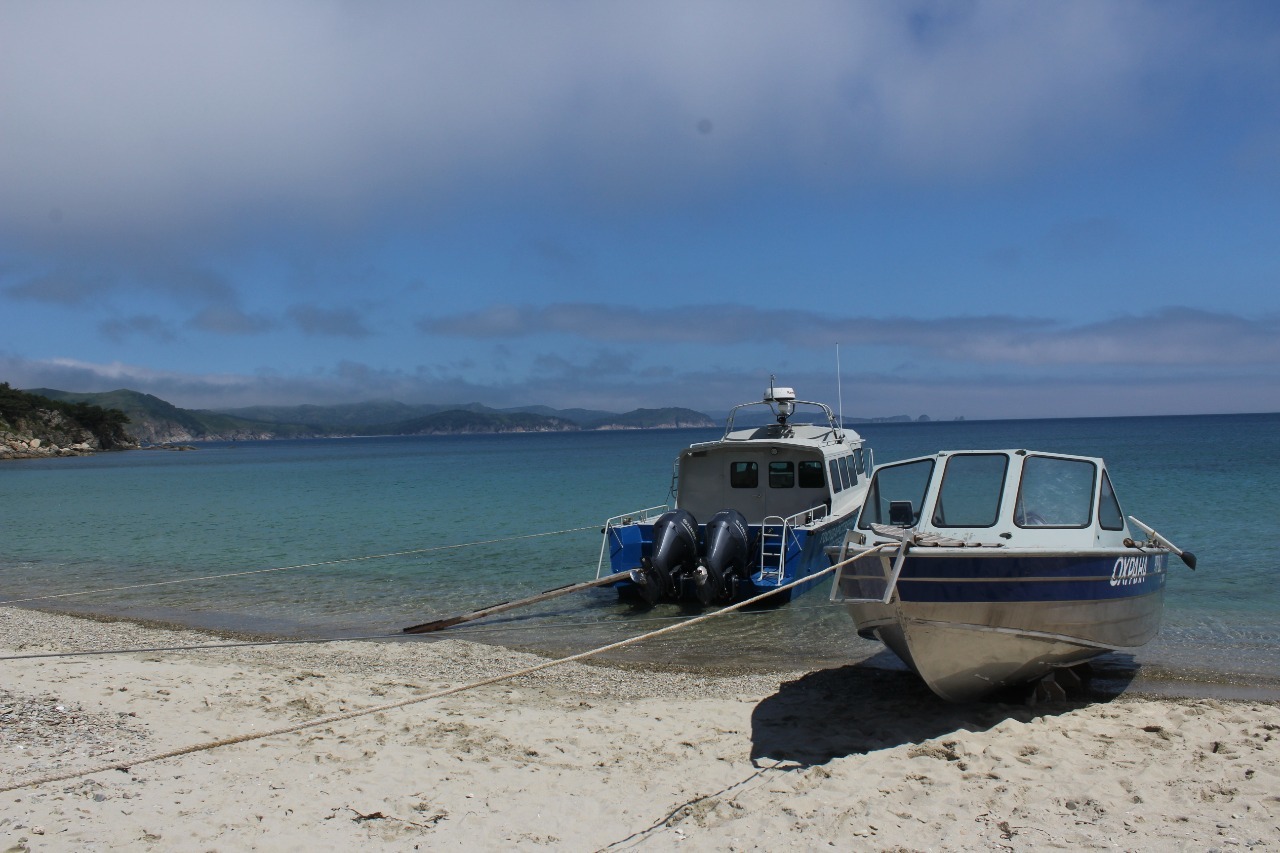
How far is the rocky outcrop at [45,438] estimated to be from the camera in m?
105

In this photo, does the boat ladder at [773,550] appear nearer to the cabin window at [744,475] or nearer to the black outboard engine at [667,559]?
the black outboard engine at [667,559]

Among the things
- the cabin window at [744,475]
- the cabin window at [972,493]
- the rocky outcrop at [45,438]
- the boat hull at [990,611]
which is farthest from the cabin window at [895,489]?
the rocky outcrop at [45,438]

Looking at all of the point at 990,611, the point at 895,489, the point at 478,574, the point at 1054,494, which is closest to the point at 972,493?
the point at 895,489

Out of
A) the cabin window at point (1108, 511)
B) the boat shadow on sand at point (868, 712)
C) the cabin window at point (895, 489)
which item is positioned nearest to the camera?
the boat shadow on sand at point (868, 712)

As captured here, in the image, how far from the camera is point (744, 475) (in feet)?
60.1

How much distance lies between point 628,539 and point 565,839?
10.1 metres

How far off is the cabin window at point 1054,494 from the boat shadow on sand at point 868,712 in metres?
1.87

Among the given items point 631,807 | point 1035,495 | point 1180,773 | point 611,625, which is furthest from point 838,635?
point 631,807

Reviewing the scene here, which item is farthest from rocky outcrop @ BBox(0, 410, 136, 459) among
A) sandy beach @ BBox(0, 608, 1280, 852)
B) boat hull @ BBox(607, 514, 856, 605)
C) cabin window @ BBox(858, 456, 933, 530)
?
cabin window @ BBox(858, 456, 933, 530)

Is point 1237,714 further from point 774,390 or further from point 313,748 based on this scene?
point 774,390

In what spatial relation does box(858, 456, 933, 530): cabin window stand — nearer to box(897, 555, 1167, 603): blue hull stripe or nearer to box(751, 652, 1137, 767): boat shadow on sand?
box(897, 555, 1167, 603): blue hull stripe

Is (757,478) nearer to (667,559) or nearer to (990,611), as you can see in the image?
(667,559)

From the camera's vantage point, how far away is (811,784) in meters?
6.88

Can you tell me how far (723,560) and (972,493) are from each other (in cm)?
655
